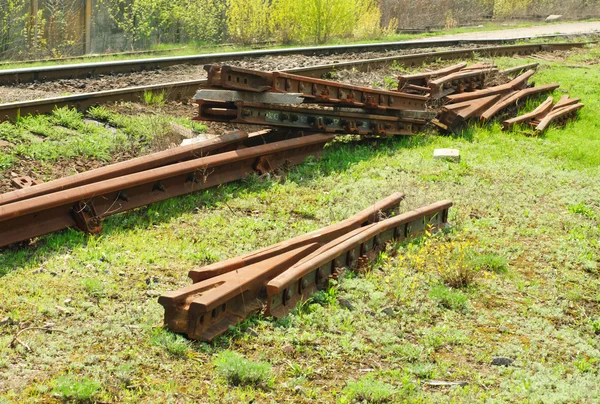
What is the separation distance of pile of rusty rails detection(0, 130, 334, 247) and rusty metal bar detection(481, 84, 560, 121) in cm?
401

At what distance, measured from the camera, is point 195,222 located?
8.19 metres

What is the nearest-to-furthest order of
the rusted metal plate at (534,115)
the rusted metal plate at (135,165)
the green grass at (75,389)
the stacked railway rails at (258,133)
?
the green grass at (75,389) → the rusted metal plate at (135,165) → the stacked railway rails at (258,133) → the rusted metal plate at (534,115)

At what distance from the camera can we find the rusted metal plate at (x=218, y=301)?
5.56 meters

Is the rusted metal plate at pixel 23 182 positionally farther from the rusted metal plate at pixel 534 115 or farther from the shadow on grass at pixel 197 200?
the rusted metal plate at pixel 534 115

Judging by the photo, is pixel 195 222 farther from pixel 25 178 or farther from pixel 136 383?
pixel 136 383

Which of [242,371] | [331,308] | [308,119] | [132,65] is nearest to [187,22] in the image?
[132,65]

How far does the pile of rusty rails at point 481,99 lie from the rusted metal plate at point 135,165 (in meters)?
4.64

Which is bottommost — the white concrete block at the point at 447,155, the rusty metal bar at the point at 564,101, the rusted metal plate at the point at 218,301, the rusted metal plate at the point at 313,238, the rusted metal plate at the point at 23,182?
the rusted metal plate at the point at 218,301

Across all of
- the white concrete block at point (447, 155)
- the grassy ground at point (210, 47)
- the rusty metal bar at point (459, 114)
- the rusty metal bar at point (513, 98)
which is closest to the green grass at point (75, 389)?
the white concrete block at point (447, 155)

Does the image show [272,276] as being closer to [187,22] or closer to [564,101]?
[564,101]

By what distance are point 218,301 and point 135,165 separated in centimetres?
319

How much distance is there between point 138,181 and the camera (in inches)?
316

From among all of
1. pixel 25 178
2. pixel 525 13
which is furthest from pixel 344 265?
pixel 525 13

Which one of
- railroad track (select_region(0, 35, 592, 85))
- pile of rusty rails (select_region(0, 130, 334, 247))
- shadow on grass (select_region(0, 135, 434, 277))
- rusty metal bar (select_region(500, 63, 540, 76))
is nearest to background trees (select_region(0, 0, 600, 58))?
railroad track (select_region(0, 35, 592, 85))
